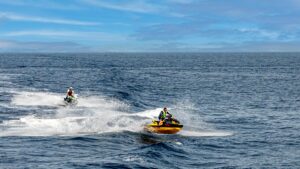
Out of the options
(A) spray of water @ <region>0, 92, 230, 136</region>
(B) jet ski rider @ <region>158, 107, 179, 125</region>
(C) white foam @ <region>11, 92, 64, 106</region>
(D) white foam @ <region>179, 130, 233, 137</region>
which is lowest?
(D) white foam @ <region>179, 130, 233, 137</region>

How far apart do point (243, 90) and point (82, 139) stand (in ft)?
163

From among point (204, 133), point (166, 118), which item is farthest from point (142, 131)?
point (204, 133)

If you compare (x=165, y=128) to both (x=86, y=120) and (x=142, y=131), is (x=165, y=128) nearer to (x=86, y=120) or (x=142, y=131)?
(x=142, y=131)

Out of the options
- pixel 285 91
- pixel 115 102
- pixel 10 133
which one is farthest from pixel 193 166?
pixel 285 91

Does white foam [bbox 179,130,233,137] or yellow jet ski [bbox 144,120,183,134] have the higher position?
yellow jet ski [bbox 144,120,183,134]

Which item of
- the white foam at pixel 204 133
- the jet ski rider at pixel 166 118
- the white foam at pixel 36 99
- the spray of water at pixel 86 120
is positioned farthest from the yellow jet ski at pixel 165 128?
the white foam at pixel 36 99

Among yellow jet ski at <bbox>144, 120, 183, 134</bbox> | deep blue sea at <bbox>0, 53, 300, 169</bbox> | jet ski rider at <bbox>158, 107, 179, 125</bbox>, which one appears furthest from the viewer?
jet ski rider at <bbox>158, 107, 179, 125</bbox>

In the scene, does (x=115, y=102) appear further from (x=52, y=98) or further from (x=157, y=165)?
(x=157, y=165)

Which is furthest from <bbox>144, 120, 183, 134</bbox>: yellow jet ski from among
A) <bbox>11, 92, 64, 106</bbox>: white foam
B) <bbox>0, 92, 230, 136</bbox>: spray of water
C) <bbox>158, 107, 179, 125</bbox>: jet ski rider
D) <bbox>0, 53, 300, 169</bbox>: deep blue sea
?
<bbox>11, 92, 64, 106</bbox>: white foam

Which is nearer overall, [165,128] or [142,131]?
[165,128]

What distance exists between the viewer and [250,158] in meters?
32.7

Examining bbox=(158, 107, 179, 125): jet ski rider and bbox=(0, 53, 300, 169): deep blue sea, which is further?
A: bbox=(158, 107, 179, 125): jet ski rider

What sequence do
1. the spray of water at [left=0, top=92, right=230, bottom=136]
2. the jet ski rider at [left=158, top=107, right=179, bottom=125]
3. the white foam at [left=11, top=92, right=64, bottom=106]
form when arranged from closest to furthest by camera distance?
1. the jet ski rider at [left=158, top=107, right=179, bottom=125]
2. the spray of water at [left=0, top=92, right=230, bottom=136]
3. the white foam at [left=11, top=92, right=64, bottom=106]

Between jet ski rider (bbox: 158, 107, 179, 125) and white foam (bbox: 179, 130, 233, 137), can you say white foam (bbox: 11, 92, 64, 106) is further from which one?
white foam (bbox: 179, 130, 233, 137)
